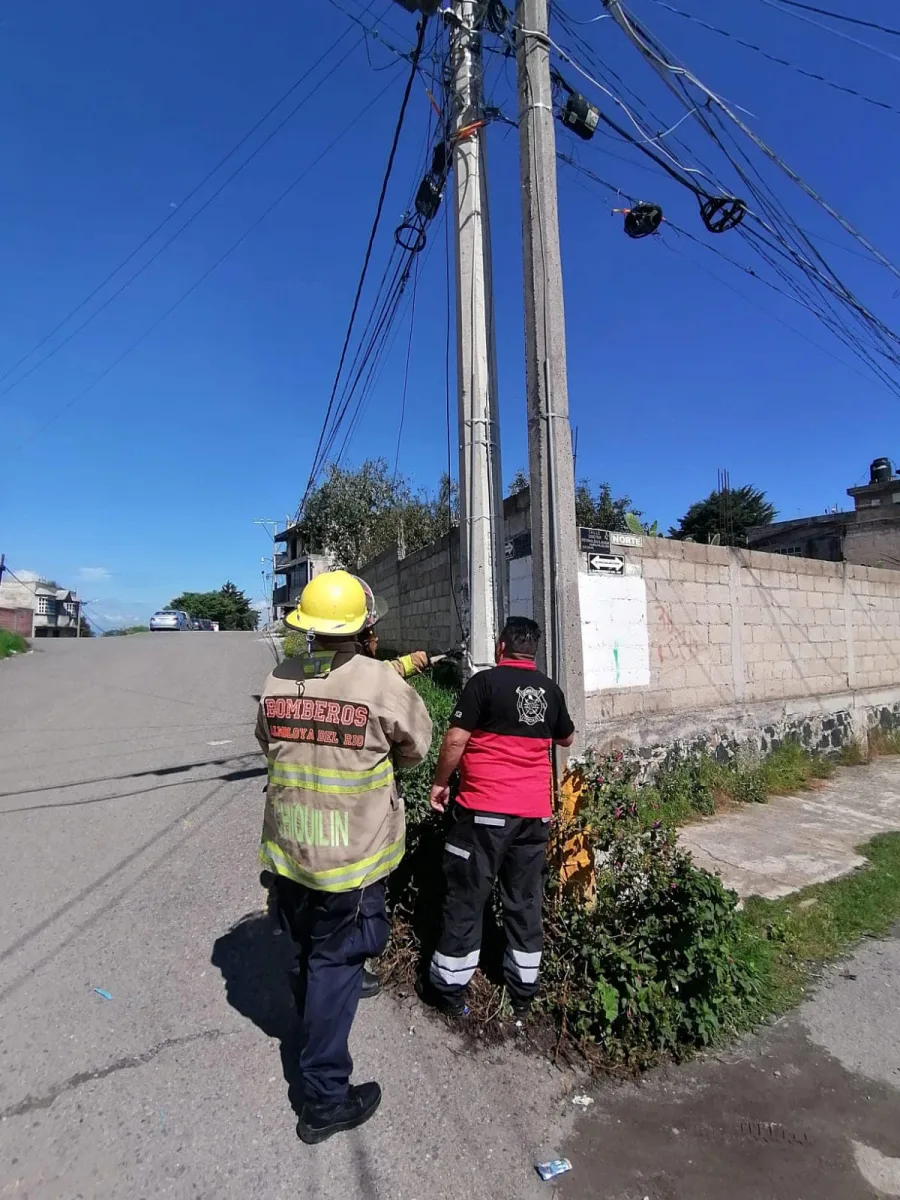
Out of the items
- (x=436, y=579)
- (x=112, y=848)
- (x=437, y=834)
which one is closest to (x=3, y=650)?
(x=436, y=579)

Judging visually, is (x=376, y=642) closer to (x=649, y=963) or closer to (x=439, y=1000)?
(x=439, y=1000)

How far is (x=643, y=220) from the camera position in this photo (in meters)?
5.54

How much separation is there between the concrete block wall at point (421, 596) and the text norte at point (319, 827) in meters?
4.40

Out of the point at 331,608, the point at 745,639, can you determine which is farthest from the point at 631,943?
the point at 745,639

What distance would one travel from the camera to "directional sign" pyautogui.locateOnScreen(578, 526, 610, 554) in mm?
5664

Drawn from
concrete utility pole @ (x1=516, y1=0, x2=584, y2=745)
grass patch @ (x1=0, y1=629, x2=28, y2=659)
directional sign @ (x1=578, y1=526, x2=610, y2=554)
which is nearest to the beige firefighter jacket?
concrete utility pole @ (x1=516, y1=0, x2=584, y2=745)

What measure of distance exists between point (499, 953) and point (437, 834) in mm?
597

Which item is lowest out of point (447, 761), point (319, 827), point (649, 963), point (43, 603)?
point (649, 963)

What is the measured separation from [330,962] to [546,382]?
334 centimetres

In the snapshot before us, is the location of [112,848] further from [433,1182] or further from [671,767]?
[671,767]

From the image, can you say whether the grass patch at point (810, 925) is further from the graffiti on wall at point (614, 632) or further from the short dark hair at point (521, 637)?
the graffiti on wall at point (614, 632)

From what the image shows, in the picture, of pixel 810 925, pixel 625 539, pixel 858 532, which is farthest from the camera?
pixel 858 532

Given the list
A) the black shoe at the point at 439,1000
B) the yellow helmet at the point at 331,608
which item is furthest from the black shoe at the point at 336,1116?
the yellow helmet at the point at 331,608

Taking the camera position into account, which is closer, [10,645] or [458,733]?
[458,733]
